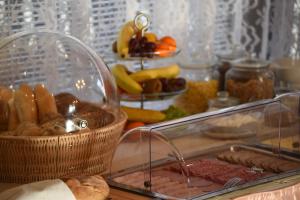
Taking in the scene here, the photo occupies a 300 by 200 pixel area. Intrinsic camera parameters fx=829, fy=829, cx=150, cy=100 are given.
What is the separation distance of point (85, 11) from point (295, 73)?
789 millimetres

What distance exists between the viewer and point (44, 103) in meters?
1.99

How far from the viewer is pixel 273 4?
315 cm

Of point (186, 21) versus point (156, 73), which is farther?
point (186, 21)

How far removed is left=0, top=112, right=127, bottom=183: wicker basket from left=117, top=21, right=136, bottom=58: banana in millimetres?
535

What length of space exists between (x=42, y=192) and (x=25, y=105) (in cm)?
35

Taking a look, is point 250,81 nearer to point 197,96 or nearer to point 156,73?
point 197,96

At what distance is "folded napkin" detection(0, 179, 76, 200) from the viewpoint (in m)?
1.67

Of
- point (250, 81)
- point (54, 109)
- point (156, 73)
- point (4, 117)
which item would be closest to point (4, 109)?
point (4, 117)

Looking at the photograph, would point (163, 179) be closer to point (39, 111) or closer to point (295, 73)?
point (39, 111)

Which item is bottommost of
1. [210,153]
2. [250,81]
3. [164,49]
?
[210,153]

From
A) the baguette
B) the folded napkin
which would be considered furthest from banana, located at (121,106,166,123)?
the folded napkin

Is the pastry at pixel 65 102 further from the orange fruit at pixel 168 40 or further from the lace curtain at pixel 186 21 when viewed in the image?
the orange fruit at pixel 168 40

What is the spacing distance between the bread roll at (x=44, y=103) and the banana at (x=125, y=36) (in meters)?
0.51

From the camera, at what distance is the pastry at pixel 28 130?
1.91m
